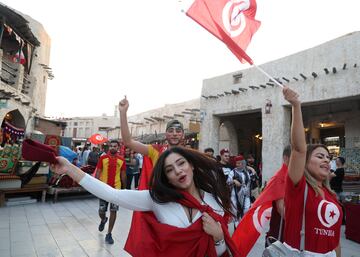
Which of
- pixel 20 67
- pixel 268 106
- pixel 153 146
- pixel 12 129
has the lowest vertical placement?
pixel 153 146

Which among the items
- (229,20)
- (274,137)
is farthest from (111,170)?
(274,137)

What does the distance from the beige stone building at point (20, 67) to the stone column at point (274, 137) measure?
12115mm

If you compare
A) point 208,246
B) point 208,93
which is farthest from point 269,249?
point 208,93

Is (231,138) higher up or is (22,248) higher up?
(231,138)

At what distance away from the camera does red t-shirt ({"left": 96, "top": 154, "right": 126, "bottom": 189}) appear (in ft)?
21.7

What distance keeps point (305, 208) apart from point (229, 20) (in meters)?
2.52

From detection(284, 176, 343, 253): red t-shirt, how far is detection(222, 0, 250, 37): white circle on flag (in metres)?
2.26

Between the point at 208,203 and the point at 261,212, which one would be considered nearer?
the point at 208,203

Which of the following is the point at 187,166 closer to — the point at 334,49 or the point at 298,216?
the point at 298,216

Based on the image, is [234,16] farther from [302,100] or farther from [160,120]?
[160,120]

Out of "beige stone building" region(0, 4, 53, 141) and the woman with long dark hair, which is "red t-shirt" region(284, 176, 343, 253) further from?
"beige stone building" region(0, 4, 53, 141)

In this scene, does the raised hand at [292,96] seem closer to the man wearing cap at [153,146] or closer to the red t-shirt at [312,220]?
the red t-shirt at [312,220]

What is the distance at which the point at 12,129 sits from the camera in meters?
15.3

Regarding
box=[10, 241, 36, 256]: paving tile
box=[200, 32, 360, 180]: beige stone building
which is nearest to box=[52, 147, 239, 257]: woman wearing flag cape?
box=[10, 241, 36, 256]: paving tile
